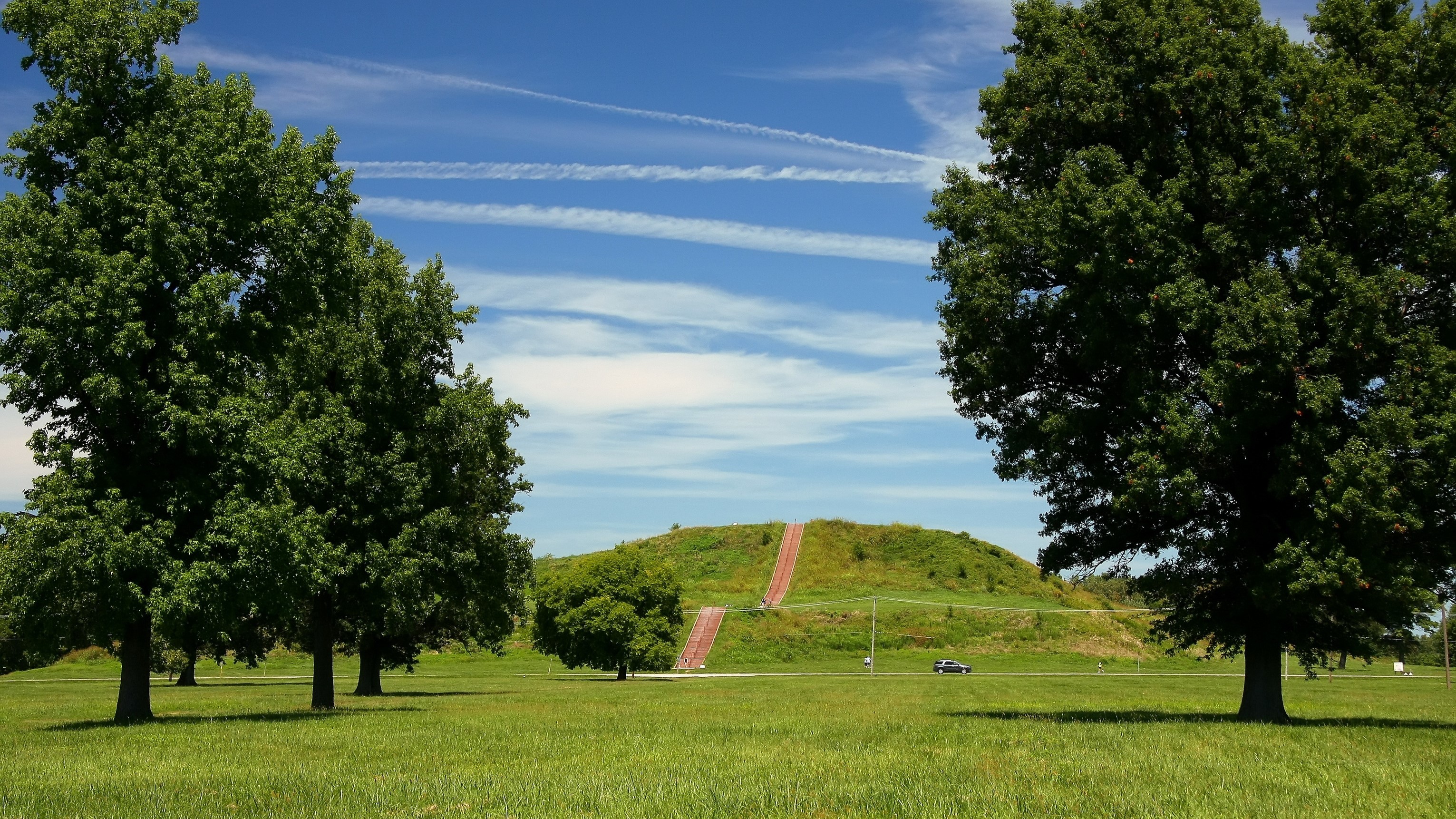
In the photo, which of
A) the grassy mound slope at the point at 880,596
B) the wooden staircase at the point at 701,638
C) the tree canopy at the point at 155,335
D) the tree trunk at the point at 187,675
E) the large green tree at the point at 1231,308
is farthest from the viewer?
the grassy mound slope at the point at 880,596

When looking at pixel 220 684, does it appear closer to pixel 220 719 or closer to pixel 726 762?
pixel 220 719

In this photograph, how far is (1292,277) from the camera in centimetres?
2250

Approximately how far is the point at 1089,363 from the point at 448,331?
20.2 meters

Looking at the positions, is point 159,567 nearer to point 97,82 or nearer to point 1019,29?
point 97,82

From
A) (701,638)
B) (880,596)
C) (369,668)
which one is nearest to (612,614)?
(369,668)

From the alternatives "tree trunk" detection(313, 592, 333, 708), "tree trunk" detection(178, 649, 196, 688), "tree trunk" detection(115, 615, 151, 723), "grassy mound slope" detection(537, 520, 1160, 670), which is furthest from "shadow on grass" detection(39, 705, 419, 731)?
"grassy mound slope" detection(537, 520, 1160, 670)

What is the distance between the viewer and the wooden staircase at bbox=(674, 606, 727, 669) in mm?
94500

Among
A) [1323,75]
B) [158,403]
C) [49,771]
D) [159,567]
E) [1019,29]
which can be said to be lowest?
[49,771]

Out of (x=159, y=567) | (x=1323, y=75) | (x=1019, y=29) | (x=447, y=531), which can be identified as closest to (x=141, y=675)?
(x=159, y=567)

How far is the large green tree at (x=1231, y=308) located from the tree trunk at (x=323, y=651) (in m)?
21.6

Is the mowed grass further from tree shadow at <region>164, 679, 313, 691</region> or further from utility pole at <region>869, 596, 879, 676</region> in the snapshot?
utility pole at <region>869, 596, 879, 676</region>

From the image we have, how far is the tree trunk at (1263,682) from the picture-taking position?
25.2 metres

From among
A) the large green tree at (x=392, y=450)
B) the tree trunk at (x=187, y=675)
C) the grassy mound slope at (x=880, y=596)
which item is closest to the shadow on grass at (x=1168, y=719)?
the large green tree at (x=392, y=450)

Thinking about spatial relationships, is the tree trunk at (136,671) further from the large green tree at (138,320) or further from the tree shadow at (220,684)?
the tree shadow at (220,684)
